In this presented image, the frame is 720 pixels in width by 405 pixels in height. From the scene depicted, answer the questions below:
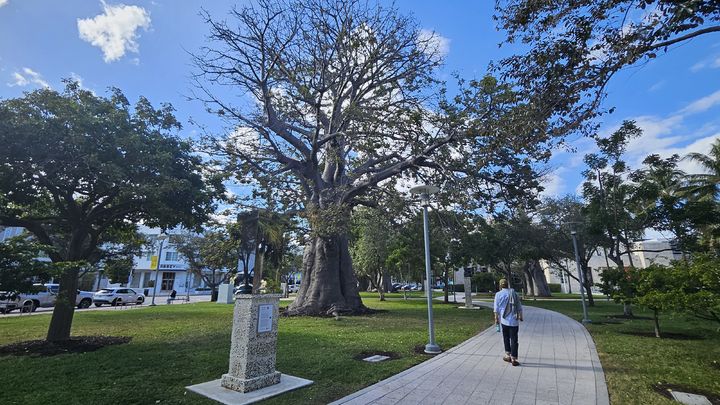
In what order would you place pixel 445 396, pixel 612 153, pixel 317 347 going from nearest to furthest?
pixel 445 396, pixel 317 347, pixel 612 153

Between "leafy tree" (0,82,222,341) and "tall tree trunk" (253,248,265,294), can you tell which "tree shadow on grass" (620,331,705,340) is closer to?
"tall tree trunk" (253,248,265,294)

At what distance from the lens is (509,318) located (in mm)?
7020

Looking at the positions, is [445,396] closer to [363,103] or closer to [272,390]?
[272,390]

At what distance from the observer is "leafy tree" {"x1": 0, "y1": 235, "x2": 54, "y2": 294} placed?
22.0 feet

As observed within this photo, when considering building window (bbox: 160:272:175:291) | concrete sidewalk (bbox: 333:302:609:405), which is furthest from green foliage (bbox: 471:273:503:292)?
building window (bbox: 160:272:175:291)

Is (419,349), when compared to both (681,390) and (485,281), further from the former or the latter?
(485,281)

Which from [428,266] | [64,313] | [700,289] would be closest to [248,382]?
[428,266]

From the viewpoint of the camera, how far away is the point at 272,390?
519cm

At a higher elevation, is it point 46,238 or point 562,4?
point 562,4

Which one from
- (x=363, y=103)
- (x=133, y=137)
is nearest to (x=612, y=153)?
(x=363, y=103)

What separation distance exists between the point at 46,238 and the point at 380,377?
9642mm

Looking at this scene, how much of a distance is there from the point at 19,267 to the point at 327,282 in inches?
458

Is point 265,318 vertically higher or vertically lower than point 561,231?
lower

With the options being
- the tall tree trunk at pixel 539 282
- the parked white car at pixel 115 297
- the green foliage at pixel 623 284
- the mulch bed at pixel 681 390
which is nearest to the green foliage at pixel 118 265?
the parked white car at pixel 115 297
